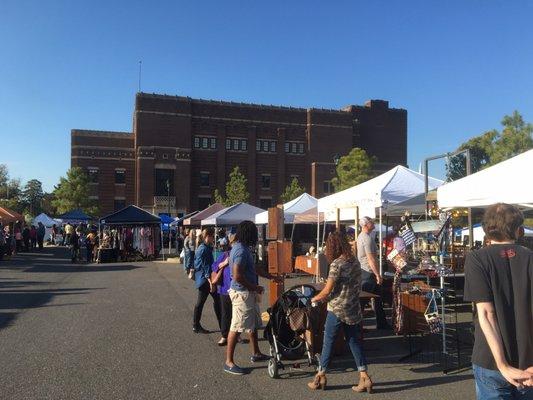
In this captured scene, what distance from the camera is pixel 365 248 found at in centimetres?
860

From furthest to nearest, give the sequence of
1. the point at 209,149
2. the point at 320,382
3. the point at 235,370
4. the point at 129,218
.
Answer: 1. the point at 209,149
2. the point at 129,218
3. the point at 235,370
4. the point at 320,382

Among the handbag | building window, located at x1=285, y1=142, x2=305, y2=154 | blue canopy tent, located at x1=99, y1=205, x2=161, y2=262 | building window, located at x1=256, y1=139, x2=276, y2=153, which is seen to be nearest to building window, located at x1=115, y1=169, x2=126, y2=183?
building window, located at x1=256, y1=139, x2=276, y2=153

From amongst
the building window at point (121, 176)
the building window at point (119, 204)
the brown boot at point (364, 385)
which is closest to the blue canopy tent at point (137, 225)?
the brown boot at point (364, 385)

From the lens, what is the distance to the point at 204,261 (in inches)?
336

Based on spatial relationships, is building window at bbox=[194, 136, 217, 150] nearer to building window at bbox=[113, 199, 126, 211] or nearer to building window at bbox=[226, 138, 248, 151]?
building window at bbox=[226, 138, 248, 151]

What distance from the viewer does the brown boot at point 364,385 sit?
5441 millimetres

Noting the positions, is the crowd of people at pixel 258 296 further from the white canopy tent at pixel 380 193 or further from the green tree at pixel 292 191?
the green tree at pixel 292 191

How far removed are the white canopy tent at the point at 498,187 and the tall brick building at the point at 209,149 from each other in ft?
167

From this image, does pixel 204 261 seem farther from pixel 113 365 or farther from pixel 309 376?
pixel 309 376

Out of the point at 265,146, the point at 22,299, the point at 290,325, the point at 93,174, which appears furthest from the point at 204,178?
the point at 290,325

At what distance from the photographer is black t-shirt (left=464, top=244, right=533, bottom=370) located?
2.69 meters

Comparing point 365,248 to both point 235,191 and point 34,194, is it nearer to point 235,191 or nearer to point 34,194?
point 235,191

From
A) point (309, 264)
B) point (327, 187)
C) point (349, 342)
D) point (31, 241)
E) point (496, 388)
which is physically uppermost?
point (327, 187)

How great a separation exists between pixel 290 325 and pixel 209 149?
178 feet
